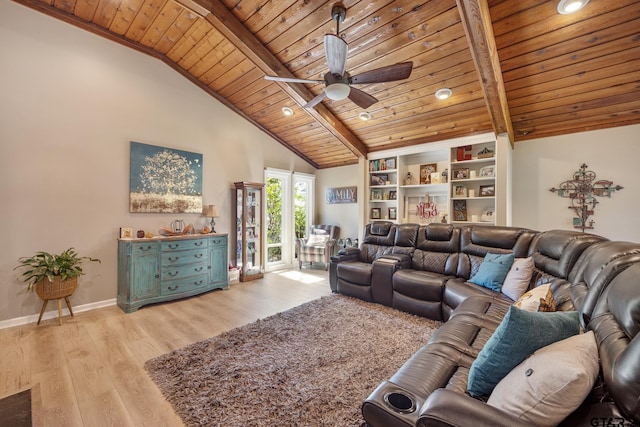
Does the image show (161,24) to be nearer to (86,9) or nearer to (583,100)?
A: (86,9)

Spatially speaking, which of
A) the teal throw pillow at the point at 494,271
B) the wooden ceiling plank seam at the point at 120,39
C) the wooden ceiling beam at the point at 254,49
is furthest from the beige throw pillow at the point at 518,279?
the wooden ceiling plank seam at the point at 120,39

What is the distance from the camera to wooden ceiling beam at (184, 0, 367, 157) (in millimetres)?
2853

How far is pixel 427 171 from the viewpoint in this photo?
4.93 m

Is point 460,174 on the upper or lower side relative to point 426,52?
lower

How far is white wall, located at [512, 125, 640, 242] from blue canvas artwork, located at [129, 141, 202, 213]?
5.14m

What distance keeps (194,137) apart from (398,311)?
402 cm

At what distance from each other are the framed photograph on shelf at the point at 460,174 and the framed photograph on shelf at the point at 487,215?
63 cm

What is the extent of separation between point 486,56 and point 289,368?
138 inches

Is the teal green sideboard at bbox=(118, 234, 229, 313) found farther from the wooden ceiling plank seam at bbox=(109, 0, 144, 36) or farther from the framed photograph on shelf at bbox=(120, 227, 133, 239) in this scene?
the wooden ceiling plank seam at bbox=(109, 0, 144, 36)

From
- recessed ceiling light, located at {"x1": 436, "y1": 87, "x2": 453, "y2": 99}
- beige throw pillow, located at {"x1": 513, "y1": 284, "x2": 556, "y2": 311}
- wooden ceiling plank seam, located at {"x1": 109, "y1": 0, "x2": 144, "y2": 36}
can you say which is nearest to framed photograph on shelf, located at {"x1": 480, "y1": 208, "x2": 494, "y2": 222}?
recessed ceiling light, located at {"x1": 436, "y1": 87, "x2": 453, "y2": 99}

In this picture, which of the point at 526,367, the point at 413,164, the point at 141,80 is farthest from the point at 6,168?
the point at 413,164

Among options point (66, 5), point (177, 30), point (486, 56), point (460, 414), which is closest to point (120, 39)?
point (66, 5)

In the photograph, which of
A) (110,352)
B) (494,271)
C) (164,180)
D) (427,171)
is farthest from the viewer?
(427,171)

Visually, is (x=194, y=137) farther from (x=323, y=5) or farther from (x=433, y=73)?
(x=433, y=73)
